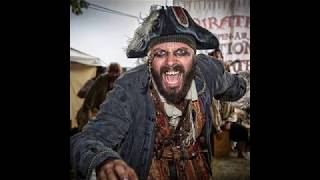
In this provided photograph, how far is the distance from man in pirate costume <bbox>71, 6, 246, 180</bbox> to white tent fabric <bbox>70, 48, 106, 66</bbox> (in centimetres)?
24

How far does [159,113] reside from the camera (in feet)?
10.7

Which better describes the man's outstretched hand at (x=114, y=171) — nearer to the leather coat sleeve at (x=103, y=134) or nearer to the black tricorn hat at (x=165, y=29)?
the leather coat sleeve at (x=103, y=134)

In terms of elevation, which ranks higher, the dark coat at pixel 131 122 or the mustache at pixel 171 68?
the mustache at pixel 171 68

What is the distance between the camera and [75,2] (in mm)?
3299

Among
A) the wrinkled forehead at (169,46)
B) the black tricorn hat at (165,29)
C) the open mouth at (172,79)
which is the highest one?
the black tricorn hat at (165,29)

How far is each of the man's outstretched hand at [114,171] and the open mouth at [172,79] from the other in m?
0.72

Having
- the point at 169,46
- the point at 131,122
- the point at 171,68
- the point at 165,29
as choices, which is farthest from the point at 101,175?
the point at 165,29

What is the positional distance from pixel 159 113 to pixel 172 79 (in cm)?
29

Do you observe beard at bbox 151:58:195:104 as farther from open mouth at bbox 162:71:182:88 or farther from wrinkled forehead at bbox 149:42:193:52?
wrinkled forehead at bbox 149:42:193:52

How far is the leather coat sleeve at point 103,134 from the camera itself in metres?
3.22

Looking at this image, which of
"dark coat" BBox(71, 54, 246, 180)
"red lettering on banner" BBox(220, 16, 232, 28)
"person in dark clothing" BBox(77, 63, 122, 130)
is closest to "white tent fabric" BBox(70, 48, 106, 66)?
"person in dark clothing" BBox(77, 63, 122, 130)

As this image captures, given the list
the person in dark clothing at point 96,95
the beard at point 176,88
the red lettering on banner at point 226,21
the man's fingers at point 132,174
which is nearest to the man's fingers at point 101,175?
the man's fingers at point 132,174
